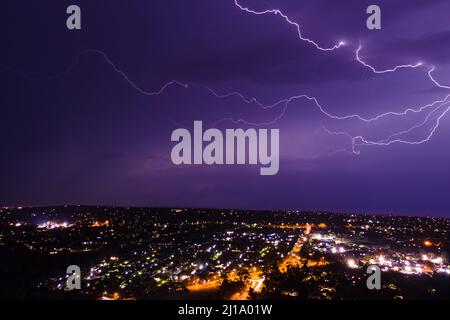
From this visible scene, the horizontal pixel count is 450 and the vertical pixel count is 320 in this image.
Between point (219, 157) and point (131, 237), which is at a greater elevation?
point (219, 157)

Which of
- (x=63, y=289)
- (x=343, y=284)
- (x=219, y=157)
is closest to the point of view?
(x=219, y=157)
